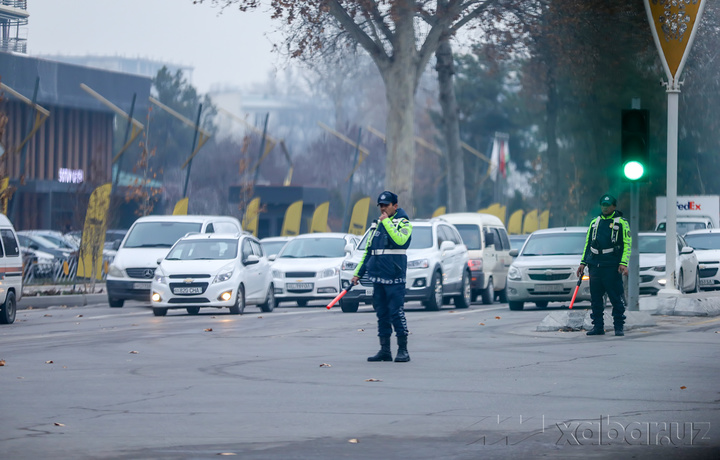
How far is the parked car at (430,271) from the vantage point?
84.9ft

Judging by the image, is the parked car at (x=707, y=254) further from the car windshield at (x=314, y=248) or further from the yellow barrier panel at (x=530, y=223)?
the yellow barrier panel at (x=530, y=223)

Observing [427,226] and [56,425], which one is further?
[427,226]

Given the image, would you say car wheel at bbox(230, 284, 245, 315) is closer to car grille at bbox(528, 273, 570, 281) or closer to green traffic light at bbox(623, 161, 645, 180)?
car grille at bbox(528, 273, 570, 281)

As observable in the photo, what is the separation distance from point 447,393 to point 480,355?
3.94 m

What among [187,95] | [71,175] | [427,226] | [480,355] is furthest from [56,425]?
[187,95]

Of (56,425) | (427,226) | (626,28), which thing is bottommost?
(56,425)

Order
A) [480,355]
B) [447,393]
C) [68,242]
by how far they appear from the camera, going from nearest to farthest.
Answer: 1. [447,393]
2. [480,355]
3. [68,242]

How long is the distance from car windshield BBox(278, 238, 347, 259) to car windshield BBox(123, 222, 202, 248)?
2.13 metres

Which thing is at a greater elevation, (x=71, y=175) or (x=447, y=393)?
(x=71, y=175)

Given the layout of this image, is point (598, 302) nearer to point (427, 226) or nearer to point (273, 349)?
point (273, 349)

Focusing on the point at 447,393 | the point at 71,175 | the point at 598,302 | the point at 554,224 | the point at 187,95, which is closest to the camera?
the point at 447,393

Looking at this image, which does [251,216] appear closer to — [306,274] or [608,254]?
[306,274]

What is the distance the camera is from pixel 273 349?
53.2 feet

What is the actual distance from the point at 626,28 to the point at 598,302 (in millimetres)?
22059
